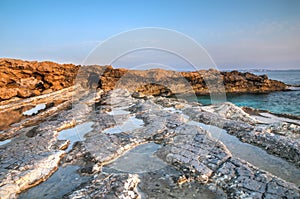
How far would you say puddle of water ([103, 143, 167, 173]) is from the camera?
24.0ft

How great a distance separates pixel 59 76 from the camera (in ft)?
117

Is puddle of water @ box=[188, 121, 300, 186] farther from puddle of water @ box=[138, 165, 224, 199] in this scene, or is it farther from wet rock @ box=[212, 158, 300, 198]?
puddle of water @ box=[138, 165, 224, 199]

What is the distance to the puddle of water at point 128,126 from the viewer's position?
1163 cm

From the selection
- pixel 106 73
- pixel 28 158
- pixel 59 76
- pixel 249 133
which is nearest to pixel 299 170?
pixel 249 133

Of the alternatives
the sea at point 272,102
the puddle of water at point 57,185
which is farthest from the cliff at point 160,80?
the puddle of water at point 57,185

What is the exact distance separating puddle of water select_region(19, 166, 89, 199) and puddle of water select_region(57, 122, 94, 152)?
2.52 metres

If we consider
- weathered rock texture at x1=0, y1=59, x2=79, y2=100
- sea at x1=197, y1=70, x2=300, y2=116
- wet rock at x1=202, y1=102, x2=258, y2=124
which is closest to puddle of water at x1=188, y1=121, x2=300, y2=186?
wet rock at x1=202, y1=102, x2=258, y2=124

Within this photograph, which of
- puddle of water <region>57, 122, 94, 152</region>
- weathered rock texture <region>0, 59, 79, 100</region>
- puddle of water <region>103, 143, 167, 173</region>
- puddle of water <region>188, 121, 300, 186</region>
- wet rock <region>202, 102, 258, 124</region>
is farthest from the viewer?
weathered rock texture <region>0, 59, 79, 100</region>

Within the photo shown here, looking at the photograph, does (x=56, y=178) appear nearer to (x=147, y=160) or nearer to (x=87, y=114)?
(x=147, y=160)

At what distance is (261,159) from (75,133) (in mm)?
10238

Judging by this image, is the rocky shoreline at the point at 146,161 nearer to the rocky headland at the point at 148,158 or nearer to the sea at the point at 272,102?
the rocky headland at the point at 148,158

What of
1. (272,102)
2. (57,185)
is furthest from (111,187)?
(272,102)

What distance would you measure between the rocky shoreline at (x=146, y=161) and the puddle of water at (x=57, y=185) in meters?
0.03

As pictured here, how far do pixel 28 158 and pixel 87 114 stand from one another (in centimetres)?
850
